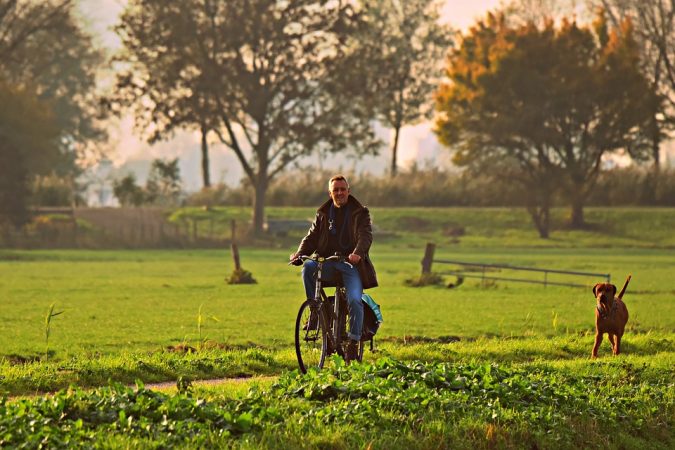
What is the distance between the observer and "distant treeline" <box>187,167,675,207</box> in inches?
3051

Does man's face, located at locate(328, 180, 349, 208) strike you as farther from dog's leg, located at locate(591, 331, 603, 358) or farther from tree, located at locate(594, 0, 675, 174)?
tree, located at locate(594, 0, 675, 174)

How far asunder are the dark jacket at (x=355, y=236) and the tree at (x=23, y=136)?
168ft

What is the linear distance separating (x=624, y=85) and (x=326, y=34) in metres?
16.9

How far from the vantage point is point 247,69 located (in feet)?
234

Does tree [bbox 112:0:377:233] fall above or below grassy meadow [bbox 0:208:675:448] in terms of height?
above

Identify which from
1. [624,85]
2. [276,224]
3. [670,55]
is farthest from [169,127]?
[670,55]

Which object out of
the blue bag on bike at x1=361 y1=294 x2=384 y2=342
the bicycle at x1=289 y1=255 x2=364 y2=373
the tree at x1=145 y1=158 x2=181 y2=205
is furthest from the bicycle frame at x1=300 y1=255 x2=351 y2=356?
the tree at x1=145 y1=158 x2=181 y2=205

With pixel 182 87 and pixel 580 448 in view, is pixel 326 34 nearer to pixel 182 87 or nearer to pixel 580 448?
pixel 182 87

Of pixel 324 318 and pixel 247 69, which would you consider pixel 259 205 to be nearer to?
pixel 247 69

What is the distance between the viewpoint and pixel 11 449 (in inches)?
403

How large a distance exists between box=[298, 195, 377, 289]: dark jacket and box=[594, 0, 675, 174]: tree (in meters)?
63.1

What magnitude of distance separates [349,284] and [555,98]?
190ft

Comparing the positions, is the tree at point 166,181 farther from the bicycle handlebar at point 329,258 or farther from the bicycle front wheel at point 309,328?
the bicycle handlebar at point 329,258

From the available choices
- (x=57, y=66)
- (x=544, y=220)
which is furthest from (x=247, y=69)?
(x=57, y=66)
